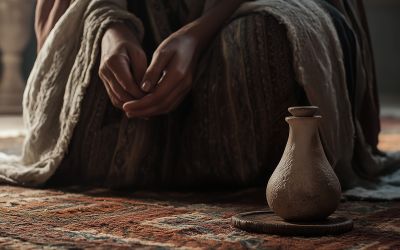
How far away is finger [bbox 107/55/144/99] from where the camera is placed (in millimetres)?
1405

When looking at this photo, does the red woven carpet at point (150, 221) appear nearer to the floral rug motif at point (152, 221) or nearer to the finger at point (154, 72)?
the floral rug motif at point (152, 221)

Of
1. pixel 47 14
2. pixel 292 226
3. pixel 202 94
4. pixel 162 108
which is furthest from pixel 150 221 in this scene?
pixel 47 14

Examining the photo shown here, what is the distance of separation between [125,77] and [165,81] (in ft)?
0.23

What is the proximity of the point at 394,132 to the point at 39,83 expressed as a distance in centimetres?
197

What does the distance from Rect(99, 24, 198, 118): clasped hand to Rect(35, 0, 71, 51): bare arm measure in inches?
13.4

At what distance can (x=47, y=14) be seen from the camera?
5.98ft

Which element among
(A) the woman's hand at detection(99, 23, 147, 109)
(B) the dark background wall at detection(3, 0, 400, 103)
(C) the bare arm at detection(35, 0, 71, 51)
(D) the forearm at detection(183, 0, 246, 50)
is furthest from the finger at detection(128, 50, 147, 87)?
(B) the dark background wall at detection(3, 0, 400, 103)

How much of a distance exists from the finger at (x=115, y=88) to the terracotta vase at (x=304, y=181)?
429 mm

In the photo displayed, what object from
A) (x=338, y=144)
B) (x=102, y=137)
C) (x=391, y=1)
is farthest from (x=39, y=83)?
(x=391, y=1)

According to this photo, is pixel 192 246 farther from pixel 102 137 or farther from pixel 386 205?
pixel 102 137

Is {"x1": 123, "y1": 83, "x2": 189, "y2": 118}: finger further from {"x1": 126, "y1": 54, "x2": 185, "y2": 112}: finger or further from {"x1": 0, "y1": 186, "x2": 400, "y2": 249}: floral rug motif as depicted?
{"x1": 0, "y1": 186, "x2": 400, "y2": 249}: floral rug motif

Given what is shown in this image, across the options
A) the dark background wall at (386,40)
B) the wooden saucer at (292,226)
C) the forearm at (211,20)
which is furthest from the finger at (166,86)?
the dark background wall at (386,40)

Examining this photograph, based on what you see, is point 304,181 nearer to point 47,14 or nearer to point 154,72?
point 154,72

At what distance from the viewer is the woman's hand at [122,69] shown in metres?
1.41
